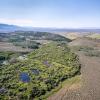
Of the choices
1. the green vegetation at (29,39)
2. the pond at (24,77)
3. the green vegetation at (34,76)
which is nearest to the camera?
the green vegetation at (34,76)

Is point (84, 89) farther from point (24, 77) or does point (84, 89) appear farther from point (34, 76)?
point (24, 77)

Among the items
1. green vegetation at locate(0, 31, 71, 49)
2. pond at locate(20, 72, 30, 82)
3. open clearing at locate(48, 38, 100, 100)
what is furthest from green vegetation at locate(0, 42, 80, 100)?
green vegetation at locate(0, 31, 71, 49)

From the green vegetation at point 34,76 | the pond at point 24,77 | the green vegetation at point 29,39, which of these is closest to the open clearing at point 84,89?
the green vegetation at point 34,76

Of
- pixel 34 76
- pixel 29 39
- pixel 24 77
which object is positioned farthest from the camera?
pixel 29 39

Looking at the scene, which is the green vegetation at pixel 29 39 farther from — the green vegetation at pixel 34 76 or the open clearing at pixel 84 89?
the open clearing at pixel 84 89

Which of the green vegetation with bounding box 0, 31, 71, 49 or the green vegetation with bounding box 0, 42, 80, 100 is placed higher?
the green vegetation with bounding box 0, 42, 80, 100

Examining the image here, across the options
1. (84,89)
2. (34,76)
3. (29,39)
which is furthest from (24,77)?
(29,39)

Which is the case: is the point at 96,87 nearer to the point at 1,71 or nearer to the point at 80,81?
the point at 80,81

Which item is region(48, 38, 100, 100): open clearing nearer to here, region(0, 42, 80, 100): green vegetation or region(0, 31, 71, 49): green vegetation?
region(0, 42, 80, 100): green vegetation

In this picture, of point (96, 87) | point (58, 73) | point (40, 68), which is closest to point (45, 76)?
point (58, 73)

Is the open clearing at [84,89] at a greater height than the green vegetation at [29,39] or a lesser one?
greater
